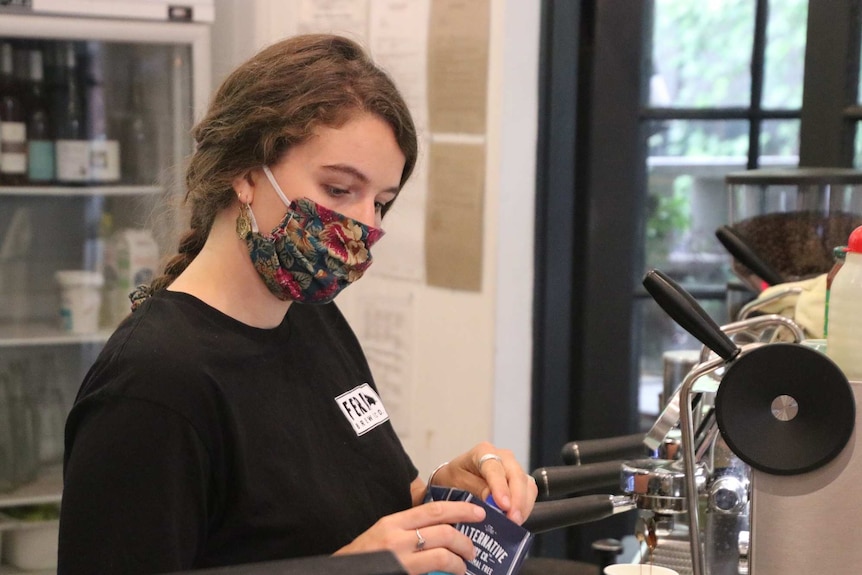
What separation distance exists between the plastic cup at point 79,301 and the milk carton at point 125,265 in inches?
2.6

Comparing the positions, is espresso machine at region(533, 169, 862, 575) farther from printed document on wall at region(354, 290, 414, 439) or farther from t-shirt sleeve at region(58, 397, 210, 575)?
printed document on wall at region(354, 290, 414, 439)

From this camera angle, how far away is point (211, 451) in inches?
40.6

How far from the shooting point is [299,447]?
1.13 metres

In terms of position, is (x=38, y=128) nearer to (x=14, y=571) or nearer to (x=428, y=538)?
(x=14, y=571)

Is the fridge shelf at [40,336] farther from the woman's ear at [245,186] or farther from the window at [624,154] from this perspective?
the woman's ear at [245,186]

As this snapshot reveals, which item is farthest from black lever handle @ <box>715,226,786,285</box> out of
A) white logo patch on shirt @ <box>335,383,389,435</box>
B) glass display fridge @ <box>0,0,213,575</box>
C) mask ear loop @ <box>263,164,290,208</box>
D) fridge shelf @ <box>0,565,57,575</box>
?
fridge shelf @ <box>0,565,57,575</box>

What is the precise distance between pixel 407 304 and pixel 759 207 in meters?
0.99

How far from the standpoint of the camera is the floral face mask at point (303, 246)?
1.14 metres

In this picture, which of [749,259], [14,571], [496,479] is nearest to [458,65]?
[749,259]

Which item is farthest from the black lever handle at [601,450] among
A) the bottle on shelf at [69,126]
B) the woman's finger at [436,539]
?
the bottle on shelf at [69,126]

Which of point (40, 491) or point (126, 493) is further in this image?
point (40, 491)

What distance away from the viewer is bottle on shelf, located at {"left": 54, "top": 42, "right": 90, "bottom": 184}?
2.72 metres

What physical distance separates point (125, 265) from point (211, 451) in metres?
1.88

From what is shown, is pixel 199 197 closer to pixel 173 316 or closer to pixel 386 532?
pixel 173 316
